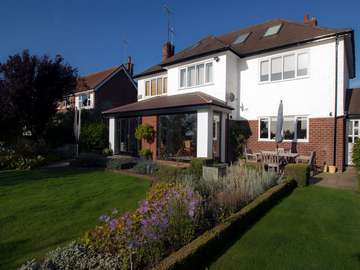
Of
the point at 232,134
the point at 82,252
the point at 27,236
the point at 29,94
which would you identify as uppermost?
the point at 29,94

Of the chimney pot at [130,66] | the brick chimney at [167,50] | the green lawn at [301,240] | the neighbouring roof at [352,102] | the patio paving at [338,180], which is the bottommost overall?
the green lawn at [301,240]

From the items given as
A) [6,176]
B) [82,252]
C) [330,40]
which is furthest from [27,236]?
[330,40]

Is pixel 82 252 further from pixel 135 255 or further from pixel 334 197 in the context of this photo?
pixel 334 197

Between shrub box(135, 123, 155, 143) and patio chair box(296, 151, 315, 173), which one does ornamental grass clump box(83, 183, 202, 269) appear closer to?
patio chair box(296, 151, 315, 173)

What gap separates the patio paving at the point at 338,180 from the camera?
9397 mm

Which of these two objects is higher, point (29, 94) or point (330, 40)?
point (330, 40)

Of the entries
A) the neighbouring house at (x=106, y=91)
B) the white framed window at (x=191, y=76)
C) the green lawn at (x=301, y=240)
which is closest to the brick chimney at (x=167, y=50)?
the white framed window at (x=191, y=76)

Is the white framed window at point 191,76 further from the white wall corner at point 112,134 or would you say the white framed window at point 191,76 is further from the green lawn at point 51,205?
the green lawn at point 51,205

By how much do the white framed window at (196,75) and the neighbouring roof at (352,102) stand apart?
795 cm

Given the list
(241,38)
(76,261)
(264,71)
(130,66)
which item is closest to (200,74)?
(264,71)

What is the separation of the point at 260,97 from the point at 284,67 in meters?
2.11

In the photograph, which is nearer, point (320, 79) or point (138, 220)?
point (138, 220)

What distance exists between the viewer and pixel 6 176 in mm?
11102

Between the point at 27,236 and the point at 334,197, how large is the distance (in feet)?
27.5
